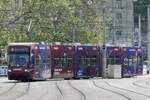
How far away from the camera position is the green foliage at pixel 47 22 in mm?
76438

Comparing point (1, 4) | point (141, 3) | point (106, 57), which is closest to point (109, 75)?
point (106, 57)

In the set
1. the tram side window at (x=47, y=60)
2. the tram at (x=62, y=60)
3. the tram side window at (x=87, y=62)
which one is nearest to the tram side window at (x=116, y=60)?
the tram side window at (x=87, y=62)

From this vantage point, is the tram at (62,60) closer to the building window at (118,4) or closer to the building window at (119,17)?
the building window at (119,17)

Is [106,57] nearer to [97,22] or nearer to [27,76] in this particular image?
[27,76]

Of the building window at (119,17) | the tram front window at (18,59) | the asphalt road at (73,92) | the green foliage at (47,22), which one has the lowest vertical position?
the asphalt road at (73,92)

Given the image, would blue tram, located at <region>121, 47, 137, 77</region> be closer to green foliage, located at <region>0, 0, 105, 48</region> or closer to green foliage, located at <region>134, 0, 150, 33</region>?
green foliage, located at <region>0, 0, 105, 48</region>

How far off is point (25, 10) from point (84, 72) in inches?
883

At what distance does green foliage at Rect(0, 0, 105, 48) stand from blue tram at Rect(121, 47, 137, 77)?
16.5 metres

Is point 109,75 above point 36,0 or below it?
below

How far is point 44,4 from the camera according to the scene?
3091 inches

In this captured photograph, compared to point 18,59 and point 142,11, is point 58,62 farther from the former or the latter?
point 142,11

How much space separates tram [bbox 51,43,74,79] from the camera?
177ft

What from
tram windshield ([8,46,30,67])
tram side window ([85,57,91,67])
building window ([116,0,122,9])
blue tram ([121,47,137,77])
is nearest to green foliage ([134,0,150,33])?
building window ([116,0,122,9])

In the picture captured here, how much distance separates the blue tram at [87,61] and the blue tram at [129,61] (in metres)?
3.39
